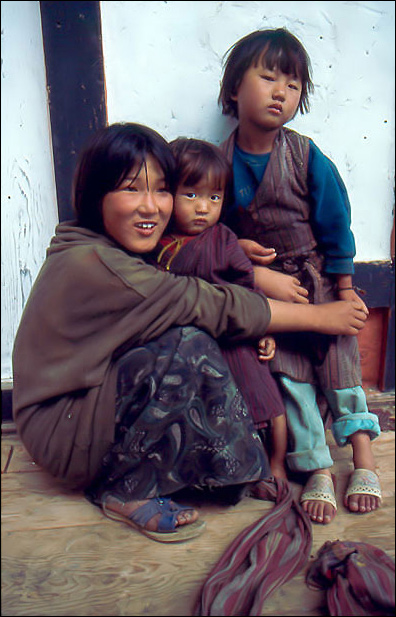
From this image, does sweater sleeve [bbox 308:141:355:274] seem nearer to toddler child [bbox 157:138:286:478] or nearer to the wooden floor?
toddler child [bbox 157:138:286:478]

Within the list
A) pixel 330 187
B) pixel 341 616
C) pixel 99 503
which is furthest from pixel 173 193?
pixel 341 616

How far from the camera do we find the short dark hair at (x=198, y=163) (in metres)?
1.62

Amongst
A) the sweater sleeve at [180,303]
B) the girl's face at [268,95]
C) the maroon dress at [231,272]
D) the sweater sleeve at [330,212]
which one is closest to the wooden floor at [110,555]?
the maroon dress at [231,272]

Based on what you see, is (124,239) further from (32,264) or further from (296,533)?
(296,533)

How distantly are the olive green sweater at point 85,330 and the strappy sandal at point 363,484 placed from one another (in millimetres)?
601

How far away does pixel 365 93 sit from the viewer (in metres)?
1.95

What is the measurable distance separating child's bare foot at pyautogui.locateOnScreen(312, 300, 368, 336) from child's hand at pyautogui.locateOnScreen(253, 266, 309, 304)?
72 millimetres

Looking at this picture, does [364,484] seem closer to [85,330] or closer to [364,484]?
[364,484]

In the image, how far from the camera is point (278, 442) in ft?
5.65

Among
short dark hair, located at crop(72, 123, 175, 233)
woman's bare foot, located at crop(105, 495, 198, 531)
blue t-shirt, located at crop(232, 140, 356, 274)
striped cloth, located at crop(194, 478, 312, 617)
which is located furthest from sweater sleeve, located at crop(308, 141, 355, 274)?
woman's bare foot, located at crop(105, 495, 198, 531)

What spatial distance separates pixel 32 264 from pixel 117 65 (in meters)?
0.77

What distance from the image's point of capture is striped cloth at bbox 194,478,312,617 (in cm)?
116

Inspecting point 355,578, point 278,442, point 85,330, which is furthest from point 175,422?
point 355,578

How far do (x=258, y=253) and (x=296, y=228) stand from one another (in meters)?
0.16
